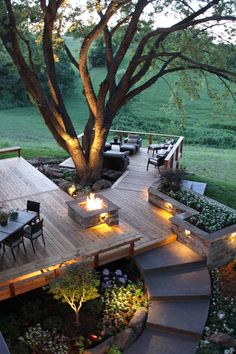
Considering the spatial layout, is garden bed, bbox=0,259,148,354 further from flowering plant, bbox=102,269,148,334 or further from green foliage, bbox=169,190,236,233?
green foliage, bbox=169,190,236,233

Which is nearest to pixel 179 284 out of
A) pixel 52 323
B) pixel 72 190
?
pixel 52 323

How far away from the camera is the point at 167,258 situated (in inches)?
303

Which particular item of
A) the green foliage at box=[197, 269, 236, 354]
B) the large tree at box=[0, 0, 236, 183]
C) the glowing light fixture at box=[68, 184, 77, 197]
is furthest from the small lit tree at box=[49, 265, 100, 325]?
the large tree at box=[0, 0, 236, 183]

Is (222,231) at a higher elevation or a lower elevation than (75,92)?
lower

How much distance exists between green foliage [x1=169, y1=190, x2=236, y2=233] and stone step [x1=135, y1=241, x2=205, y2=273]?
0.67 metres

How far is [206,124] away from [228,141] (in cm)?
356

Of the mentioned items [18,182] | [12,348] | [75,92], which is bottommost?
[12,348]

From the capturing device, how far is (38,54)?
12812 millimetres

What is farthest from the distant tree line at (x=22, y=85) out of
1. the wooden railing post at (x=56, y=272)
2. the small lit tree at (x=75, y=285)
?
the small lit tree at (x=75, y=285)

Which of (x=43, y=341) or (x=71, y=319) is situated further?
(x=71, y=319)

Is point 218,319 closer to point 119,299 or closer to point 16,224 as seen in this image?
point 119,299

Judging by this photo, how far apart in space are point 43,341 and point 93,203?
147 inches

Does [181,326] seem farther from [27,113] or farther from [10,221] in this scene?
[27,113]

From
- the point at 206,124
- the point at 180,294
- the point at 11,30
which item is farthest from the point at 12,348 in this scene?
the point at 206,124
